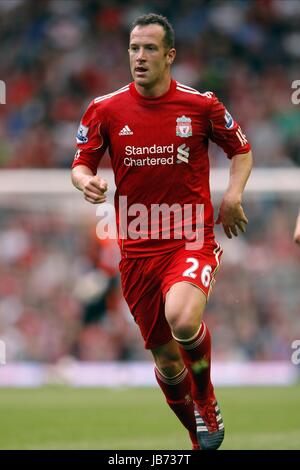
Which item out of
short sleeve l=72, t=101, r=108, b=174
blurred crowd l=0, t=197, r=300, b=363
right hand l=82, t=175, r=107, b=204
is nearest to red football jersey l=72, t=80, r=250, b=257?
short sleeve l=72, t=101, r=108, b=174

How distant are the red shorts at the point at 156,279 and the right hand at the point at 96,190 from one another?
0.73 m

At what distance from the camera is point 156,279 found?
698 centimetres

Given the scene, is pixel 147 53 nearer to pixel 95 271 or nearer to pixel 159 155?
pixel 159 155

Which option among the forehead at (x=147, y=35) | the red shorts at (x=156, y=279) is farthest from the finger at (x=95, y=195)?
the forehead at (x=147, y=35)

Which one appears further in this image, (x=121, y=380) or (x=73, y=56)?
(x=73, y=56)

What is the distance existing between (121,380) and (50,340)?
1184 mm

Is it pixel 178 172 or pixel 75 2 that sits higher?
pixel 75 2

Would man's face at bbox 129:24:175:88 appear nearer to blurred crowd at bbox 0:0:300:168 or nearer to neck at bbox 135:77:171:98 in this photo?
neck at bbox 135:77:171:98

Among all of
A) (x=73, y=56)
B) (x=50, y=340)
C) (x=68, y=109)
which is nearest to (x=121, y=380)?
(x=50, y=340)

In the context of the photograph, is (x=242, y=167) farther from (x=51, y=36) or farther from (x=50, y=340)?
(x=51, y=36)

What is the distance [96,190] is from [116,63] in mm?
13184
